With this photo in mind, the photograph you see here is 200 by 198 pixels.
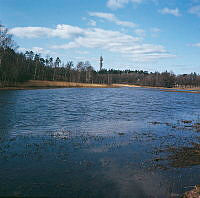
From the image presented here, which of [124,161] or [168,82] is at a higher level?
[168,82]

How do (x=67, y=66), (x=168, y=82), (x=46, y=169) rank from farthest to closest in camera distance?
1. (x=168, y=82)
2. (x=67, y=66)
3. (x=46, y=169)

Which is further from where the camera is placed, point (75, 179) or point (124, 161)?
point (124, 161)

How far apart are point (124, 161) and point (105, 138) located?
4484 millimetres

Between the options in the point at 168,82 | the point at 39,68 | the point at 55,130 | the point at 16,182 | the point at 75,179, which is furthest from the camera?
the point at 168,82

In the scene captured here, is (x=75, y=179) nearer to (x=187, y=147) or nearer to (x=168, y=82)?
(x=187, y=147)

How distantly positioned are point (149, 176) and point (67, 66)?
156 metres

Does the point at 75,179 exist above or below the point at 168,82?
below

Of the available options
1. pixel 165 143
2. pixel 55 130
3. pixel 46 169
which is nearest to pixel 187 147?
pixel 165 143

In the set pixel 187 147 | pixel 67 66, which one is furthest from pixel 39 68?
pixel 187 147

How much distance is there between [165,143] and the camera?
14.3m

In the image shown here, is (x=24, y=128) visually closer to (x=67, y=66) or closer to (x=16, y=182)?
(x=16, y=182)

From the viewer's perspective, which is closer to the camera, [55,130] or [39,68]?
[55,130]

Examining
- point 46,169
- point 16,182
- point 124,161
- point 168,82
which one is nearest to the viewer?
point 16,182

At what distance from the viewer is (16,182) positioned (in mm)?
8039
